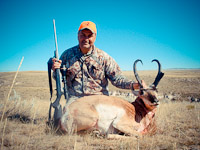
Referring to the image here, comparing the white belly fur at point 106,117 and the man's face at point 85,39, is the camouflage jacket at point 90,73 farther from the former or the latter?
the white belly fur at point 106,117

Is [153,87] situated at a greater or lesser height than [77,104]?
greater

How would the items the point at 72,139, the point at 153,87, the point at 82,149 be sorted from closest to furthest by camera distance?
the point at 82,149
the point at 72,139
the point at 153,87

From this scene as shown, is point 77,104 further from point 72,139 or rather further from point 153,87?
point 153,87

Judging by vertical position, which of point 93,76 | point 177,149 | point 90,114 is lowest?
point 177,149

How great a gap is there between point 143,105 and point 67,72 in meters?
2.41

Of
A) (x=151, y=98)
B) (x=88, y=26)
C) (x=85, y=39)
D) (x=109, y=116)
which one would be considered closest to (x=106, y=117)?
(x=109, y=116)

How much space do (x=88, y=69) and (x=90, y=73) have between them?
0.13 meters

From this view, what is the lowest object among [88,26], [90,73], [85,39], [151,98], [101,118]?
[101,118]

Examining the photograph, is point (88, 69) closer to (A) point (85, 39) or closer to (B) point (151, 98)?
(A) point (85, 39)

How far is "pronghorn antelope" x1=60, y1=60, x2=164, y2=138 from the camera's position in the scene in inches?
130

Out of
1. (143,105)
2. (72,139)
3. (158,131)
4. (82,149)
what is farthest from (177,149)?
(72,139)

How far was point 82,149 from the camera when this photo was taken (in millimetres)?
2773

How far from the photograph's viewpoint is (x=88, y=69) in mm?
4836

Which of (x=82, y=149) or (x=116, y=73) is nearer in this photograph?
(x=82, y=149)
